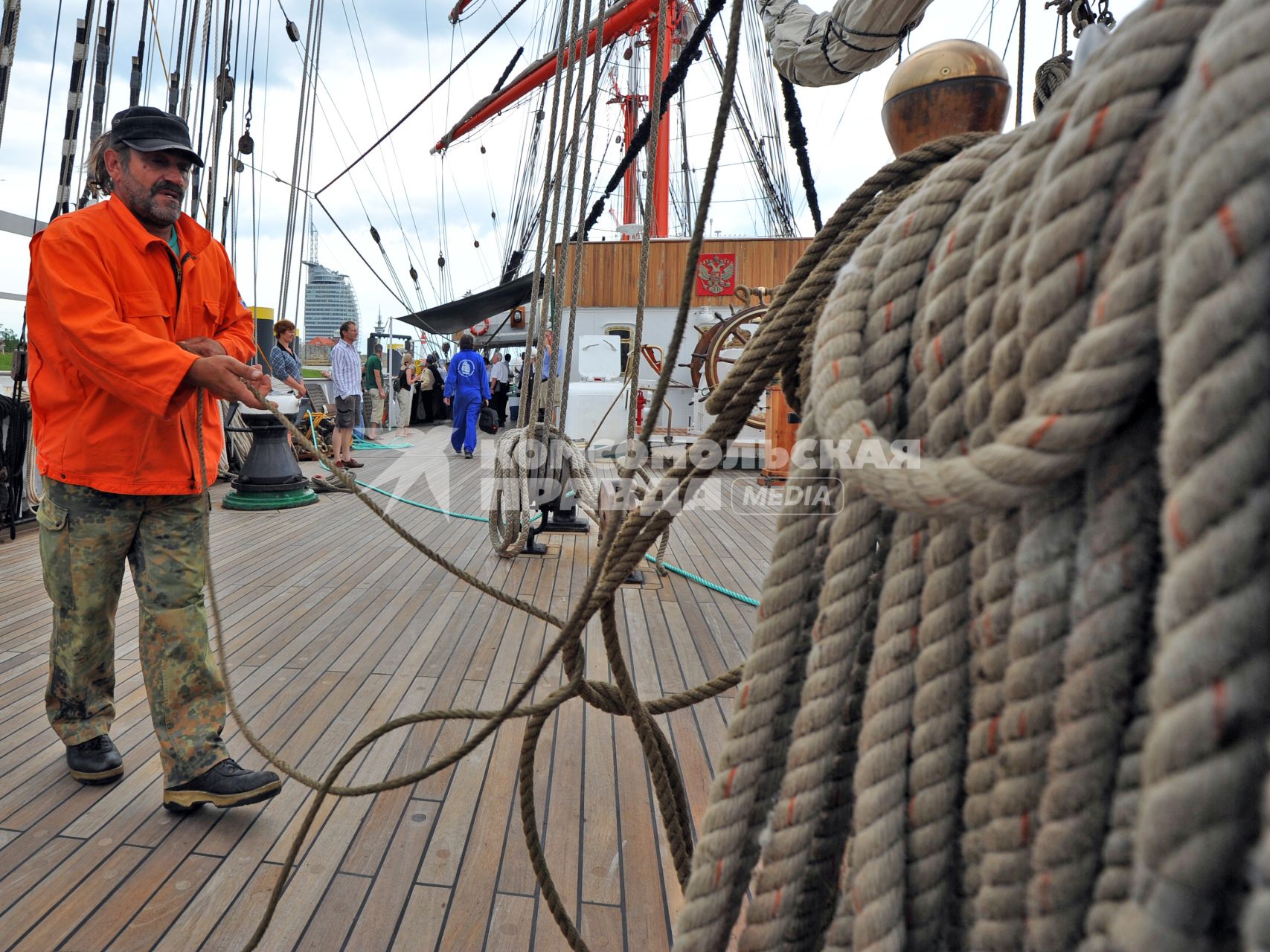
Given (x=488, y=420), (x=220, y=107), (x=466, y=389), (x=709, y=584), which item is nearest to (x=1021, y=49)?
(x=709, y=584)

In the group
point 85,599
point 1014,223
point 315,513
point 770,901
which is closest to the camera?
point 1014,223

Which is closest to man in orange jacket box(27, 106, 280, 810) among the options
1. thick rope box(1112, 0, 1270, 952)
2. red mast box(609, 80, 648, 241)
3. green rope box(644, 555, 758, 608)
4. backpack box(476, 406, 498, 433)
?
thick rope box(1112, 0, 1270, 952)

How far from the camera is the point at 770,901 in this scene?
59cm

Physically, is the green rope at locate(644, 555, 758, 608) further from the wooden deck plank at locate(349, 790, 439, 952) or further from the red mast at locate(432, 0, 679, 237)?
the red mast at locate(432, 0, 679, 237)

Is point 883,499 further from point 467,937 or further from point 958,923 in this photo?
point 467,937

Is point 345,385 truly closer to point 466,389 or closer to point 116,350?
point 466,389

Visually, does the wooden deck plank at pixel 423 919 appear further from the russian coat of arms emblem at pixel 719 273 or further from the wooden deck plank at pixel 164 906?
the russian coat of arms emblem at pixel 719 273

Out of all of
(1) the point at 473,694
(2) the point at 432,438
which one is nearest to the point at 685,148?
(2) the point at 432,438

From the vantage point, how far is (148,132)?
5.12 ft

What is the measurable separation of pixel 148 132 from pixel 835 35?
1512mm

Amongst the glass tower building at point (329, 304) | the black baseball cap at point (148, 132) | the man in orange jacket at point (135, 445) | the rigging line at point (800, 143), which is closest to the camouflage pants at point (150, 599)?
the man in orange jacket at point (135, 445)

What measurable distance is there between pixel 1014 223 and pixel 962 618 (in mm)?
263

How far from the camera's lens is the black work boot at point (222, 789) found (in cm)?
158

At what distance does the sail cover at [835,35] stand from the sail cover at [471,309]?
32.0ft
